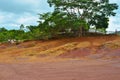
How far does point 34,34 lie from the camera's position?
2226 inches

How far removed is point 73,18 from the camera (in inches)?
1971

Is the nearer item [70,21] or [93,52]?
[93,52]

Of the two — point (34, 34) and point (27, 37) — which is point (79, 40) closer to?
point (34, 34)

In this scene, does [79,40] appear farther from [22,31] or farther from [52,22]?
[22,31]

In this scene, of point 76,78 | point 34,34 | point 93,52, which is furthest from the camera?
point 34,34

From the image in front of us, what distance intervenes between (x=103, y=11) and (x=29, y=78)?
107 ft

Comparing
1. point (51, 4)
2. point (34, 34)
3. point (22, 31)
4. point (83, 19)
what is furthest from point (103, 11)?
point (22, 31)

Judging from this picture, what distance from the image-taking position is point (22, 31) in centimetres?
7100

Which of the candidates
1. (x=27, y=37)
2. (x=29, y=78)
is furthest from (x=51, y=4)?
(x=29, y=78)

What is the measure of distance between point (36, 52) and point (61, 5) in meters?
9.07

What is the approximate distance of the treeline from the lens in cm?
4972

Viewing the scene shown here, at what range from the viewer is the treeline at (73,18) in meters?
49.7

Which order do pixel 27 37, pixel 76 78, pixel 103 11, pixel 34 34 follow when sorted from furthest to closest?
1. pixel 27 37
2. pixel 34 34
3. pixel 103 11
4. pixel 76 78

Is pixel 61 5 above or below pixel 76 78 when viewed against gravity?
above
